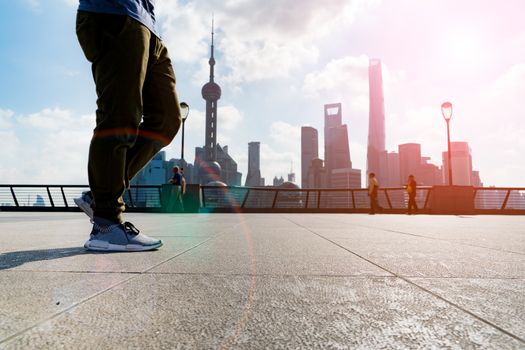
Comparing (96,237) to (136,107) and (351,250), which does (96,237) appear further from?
(351,250)

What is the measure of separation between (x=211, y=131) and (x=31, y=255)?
151 metres

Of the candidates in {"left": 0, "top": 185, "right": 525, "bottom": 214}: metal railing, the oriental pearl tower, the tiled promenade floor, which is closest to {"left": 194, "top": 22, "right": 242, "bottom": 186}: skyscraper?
the oriental pearl tower

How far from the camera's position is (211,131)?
493 feet

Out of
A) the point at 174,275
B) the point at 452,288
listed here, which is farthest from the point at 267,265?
the point at 452,288

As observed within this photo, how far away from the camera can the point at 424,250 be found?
8.24 ft

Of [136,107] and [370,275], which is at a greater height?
[136,107]

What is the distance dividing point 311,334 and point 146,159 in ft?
7.32

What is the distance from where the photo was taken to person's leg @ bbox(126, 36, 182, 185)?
265cm

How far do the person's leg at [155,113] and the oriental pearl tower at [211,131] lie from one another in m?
140

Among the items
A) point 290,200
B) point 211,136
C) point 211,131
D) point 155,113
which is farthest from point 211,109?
point 155,113

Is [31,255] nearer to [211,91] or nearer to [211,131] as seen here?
[211,131]

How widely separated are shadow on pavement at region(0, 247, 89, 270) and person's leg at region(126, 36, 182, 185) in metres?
0.65

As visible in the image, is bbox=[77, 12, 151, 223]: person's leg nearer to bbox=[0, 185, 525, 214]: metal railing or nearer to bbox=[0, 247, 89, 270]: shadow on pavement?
bbox=[0, 247, 89, 270]: shadow on pavement

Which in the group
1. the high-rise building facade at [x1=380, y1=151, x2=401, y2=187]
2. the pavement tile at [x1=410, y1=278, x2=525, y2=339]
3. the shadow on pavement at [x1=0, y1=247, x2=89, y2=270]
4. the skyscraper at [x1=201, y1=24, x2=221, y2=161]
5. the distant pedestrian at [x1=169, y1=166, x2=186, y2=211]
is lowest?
the shadow on pavement at [x1=0, y1=247, x2=89, y2=270]
